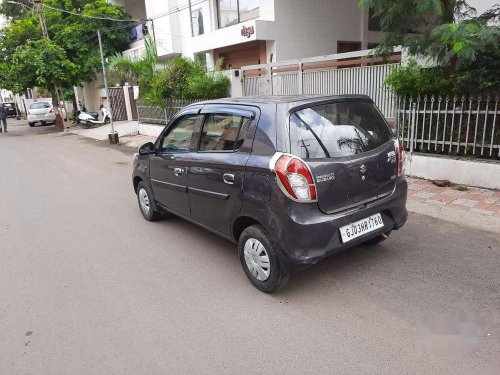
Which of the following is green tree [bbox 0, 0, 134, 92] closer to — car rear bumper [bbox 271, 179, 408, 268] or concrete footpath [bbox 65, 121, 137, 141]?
concrete footpath [bbox 65, 121, 137, 141]

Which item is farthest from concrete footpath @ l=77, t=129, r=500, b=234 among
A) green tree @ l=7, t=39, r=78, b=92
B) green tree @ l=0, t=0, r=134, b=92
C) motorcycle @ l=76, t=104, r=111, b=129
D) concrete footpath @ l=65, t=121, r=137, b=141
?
green tree @ l=0, t=0, r=134, b=92

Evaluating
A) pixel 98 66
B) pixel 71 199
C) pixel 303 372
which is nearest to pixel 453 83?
pixel 303 372

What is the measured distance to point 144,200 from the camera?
5359mm

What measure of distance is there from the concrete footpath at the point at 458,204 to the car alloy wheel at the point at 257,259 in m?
2.87

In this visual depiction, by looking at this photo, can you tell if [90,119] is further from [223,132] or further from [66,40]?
[223,132]

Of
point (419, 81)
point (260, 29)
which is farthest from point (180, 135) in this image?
point (260, 29)

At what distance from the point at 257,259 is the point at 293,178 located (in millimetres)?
845

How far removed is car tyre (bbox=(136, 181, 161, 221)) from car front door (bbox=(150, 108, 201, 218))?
8.2 inches

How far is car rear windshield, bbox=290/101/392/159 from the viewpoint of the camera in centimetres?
309

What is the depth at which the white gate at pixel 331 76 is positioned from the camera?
7.52 metres

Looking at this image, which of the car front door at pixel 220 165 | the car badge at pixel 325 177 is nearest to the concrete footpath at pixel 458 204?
the car badge at pixel 325 177

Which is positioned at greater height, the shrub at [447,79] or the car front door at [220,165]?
the shrub at [447,79]

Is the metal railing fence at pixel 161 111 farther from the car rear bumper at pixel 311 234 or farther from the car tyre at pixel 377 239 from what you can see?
the car rear bumper at pixel 311 234

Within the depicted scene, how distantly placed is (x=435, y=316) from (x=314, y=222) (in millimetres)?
1163
